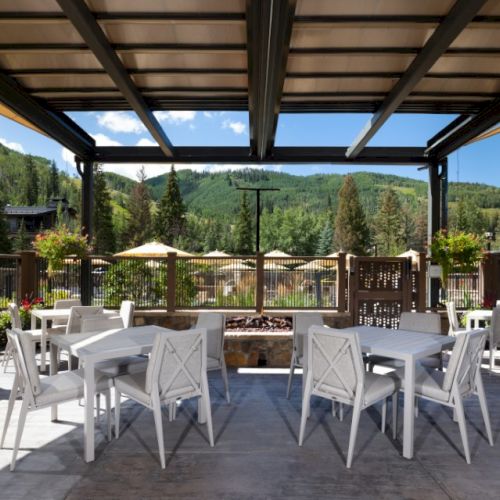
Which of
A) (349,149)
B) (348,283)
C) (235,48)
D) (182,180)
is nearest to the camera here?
(235,48)

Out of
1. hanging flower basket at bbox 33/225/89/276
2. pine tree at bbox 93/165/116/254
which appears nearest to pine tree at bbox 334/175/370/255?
pine tree at bbox 93/165/116/254

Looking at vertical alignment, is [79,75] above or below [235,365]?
above

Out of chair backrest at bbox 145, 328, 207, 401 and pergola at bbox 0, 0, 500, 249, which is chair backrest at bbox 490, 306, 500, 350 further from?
chair backrest at bbox 145, 328, 207, 401

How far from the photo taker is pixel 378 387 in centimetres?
353

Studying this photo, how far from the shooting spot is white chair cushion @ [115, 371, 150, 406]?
3316 millimetres

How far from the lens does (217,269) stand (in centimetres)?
851

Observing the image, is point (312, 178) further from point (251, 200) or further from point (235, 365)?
point (235, 365)

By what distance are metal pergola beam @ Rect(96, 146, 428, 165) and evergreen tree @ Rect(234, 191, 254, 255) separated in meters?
41.1

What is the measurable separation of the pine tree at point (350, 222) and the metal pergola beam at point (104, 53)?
45.5 meters

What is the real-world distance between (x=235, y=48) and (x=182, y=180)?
62.0 m

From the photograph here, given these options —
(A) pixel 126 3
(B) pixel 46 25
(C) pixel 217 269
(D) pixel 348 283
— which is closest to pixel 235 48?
(A) pixel 126 3

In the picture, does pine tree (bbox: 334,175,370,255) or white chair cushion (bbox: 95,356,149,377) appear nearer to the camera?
white chair cushion (bbox: 95,356,149,377)

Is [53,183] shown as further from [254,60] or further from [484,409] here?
[484,409]

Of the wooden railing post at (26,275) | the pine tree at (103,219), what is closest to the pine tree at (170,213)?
the pine tree at (103,219)
